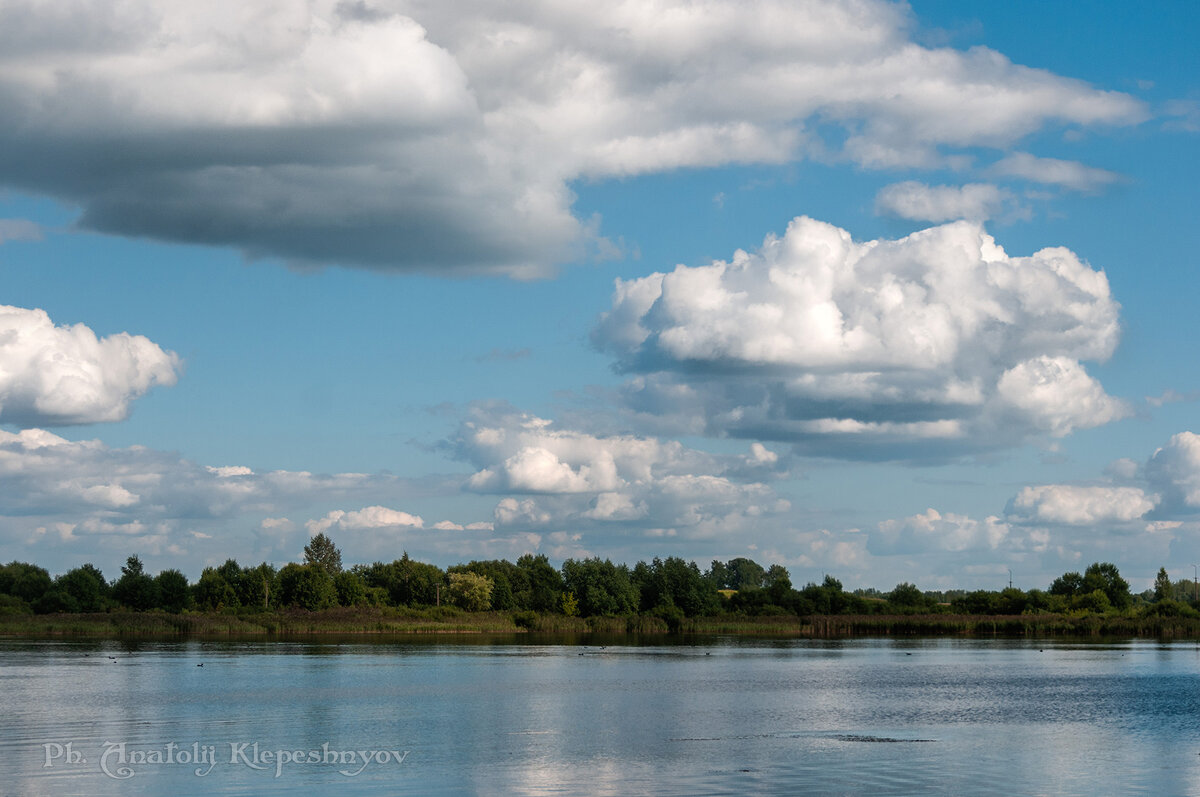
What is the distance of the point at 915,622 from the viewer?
156000 mm

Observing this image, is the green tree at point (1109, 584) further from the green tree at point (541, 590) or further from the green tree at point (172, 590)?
the green tree at point (172, 590)

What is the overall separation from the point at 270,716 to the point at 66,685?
57.6 ft

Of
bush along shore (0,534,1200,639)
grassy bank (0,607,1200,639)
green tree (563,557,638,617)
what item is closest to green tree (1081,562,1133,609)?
bush along shore (0,534,1200,639)

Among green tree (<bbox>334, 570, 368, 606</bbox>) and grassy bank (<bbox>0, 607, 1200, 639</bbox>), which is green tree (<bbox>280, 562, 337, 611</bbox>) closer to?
green tree (<bbox>334, 570, 368, 606</bbox>)

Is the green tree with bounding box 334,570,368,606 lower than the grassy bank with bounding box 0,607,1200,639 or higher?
higher

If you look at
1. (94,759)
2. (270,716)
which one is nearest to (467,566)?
(270,716)

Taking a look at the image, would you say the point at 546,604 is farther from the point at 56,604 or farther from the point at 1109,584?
the point at 1109,584

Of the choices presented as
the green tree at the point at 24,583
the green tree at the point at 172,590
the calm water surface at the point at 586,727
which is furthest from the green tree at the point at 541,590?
the calm water surface at the point at 586,727

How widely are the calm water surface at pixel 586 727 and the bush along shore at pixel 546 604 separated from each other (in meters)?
58.9

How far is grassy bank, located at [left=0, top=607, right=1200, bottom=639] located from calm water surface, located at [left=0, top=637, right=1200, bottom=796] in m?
42.3

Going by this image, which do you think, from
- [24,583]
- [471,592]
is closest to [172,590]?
[24,583]

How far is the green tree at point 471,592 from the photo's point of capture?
158250 mm

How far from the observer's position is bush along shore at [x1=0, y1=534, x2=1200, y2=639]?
139875 mm

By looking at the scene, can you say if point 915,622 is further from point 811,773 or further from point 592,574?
point 811,773
